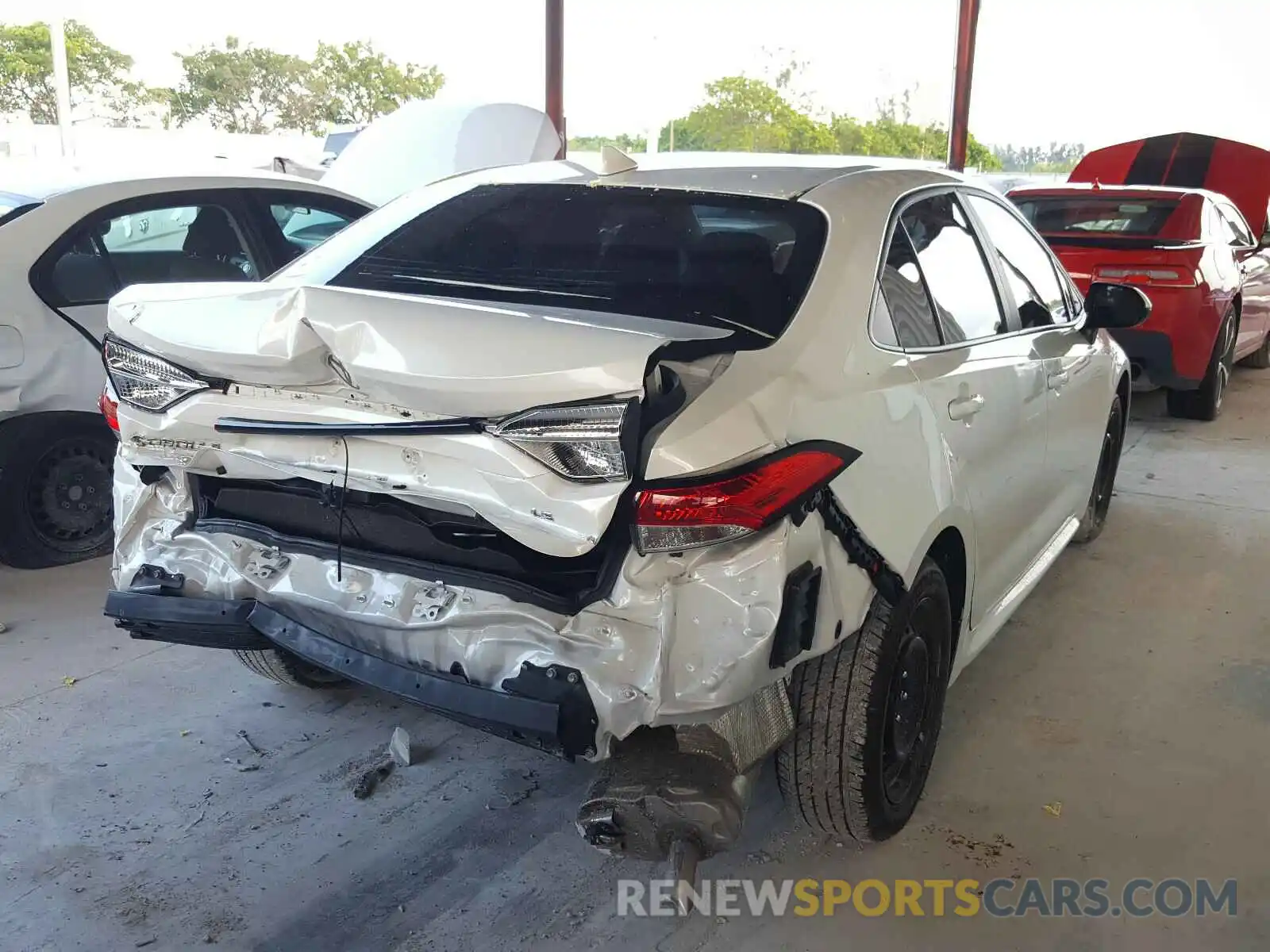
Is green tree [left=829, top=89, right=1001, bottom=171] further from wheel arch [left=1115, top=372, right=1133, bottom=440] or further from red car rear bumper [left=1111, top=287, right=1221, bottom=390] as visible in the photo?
wheel arch [left=1115, top=372, right=1133, bottom=440]

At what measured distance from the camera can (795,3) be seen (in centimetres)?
1809

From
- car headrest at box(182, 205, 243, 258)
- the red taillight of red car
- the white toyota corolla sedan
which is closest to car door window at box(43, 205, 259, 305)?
car headrest at box(182, 205, 243, 258)

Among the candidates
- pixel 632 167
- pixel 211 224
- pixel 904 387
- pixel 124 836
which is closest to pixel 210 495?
pixel 124 836

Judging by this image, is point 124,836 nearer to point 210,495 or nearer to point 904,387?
point 210,495

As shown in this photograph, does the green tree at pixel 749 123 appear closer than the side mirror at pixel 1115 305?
No

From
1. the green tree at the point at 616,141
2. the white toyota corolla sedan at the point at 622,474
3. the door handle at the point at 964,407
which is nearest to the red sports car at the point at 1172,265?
the white toyota corolla sedan at the point at 622,474

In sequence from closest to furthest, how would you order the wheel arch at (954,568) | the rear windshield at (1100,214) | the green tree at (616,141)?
the wheel arch at (954,568)
the rear windshield at (1100,214)
the green tree at (616,141)

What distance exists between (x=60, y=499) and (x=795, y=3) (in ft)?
55.3

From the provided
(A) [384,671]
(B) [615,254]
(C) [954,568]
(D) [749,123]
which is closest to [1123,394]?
(C) [954,568]

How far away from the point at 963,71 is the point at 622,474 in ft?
42.1

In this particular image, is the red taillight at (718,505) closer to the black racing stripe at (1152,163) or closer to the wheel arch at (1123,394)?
the wheel arch at (1123,394)

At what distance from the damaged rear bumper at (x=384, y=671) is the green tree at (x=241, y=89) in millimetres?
20697

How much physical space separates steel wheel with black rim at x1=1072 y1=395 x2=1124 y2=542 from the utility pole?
17146 millimetres

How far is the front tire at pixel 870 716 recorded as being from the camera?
2156 millimetres
